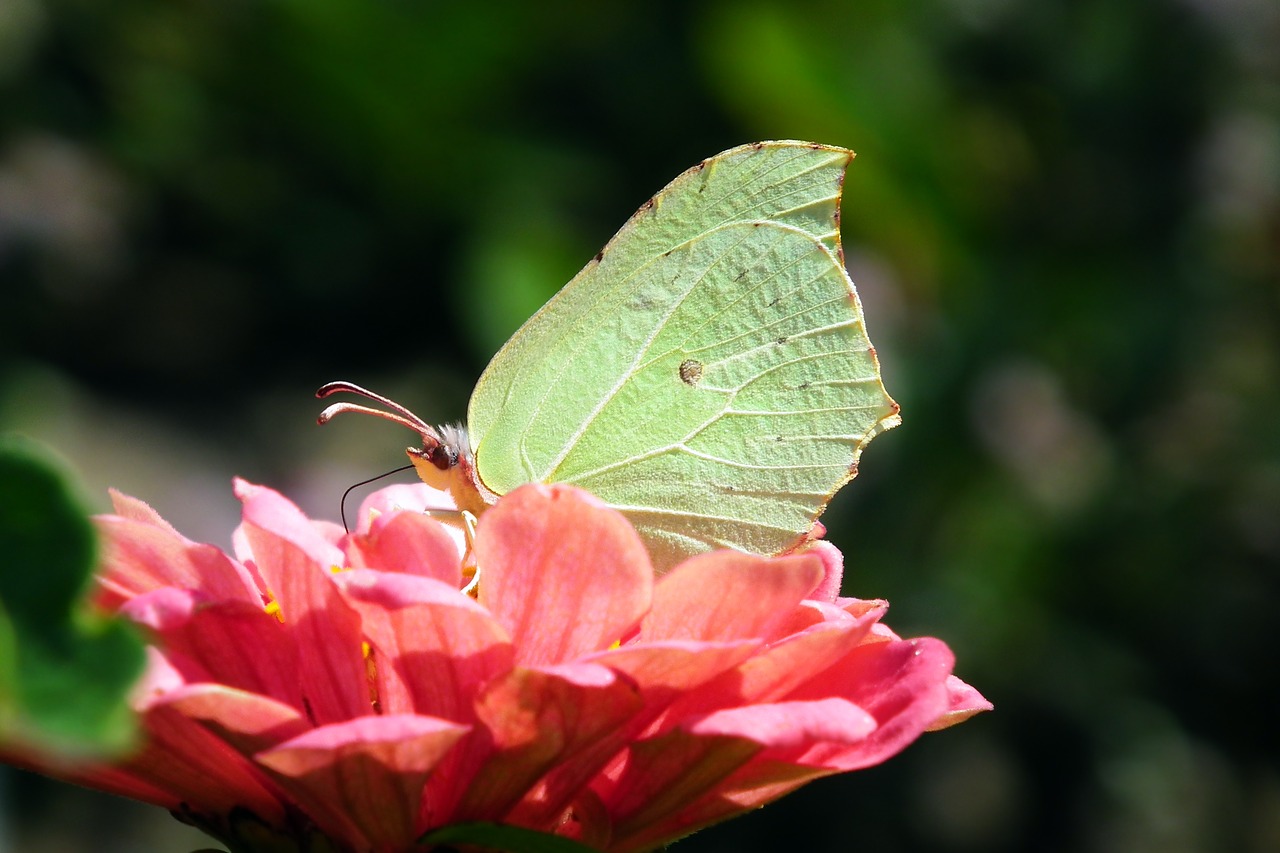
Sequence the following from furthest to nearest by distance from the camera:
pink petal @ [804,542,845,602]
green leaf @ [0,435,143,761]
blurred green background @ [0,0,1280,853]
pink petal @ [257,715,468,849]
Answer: blurred green background @ [0,0,1280,853] < pink petal @ [804,542,845,602] < pink petal @ [257,715,468,849] < green leaf @ [0,435,143,761]

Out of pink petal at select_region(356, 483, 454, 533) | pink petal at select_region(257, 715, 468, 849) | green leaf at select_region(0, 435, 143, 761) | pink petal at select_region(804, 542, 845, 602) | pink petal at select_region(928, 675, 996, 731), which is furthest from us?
pink petal at select_region(356, 483, 454, 533)

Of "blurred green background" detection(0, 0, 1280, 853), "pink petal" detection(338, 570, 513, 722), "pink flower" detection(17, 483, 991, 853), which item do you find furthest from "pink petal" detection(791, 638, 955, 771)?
"blurred green background" detection(0, 0, 1280, 853)

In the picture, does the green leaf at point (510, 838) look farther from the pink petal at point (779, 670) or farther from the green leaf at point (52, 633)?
the green leaf at point (52, 633)

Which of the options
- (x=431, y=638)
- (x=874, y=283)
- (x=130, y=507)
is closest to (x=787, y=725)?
(x=431, y=638)

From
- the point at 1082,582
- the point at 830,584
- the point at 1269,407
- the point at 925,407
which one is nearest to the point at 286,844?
the point at 830,584

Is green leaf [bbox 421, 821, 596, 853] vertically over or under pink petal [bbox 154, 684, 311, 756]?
under

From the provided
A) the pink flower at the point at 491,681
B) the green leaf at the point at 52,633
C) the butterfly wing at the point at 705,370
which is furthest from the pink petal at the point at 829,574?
the green leaf at the point at 52,633

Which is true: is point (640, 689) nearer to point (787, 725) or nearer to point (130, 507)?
point (787, 725)

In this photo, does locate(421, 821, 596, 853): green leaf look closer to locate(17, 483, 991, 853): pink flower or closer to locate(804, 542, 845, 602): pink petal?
locate(17, 483, 991, 853): pink flower
